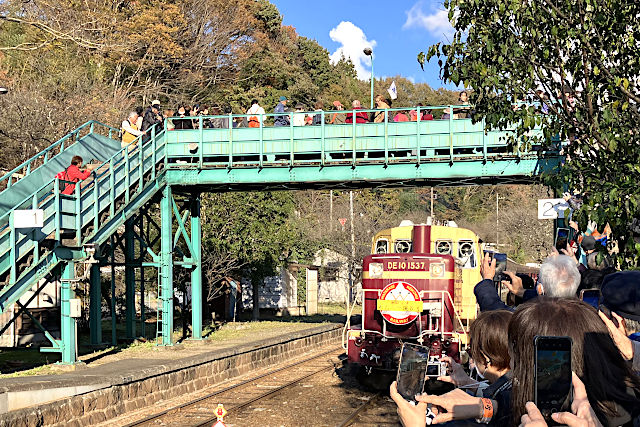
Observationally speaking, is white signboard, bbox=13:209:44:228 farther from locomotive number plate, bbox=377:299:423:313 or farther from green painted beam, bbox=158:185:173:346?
locomotive number plate, bbox=377:299:423:313

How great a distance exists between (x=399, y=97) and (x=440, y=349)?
68.4 metres

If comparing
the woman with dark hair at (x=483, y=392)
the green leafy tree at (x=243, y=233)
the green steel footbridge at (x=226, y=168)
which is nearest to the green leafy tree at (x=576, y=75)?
the woman with dark hair at (x=483, y=392)

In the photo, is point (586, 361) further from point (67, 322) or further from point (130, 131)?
point (130, 131)

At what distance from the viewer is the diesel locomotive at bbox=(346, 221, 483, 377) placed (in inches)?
542

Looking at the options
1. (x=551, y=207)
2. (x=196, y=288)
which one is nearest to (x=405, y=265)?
(x=551, y=207)

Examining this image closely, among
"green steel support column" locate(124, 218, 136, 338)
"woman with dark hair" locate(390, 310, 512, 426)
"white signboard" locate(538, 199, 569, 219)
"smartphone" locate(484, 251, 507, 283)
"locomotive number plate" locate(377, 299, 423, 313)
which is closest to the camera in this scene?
"woman with dark hair" locate(390, 310, 512, 426)

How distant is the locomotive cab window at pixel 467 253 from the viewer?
1558 cm

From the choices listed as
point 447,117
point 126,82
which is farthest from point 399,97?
point 447,117

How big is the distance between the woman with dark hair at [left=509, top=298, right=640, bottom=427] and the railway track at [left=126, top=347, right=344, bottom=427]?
9.39 m

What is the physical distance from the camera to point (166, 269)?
2050cm

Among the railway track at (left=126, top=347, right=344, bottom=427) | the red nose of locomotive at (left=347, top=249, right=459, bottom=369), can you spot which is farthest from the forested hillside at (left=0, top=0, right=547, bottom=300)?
the red nose of locomotive at (left=347, top=249, right=459, bottom=369)

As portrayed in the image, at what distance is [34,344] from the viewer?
68.2 feet

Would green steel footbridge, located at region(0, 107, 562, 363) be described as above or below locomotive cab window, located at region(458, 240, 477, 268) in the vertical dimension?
above

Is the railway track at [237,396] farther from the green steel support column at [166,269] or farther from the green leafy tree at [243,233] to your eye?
the green leafy tree at [243,233]
